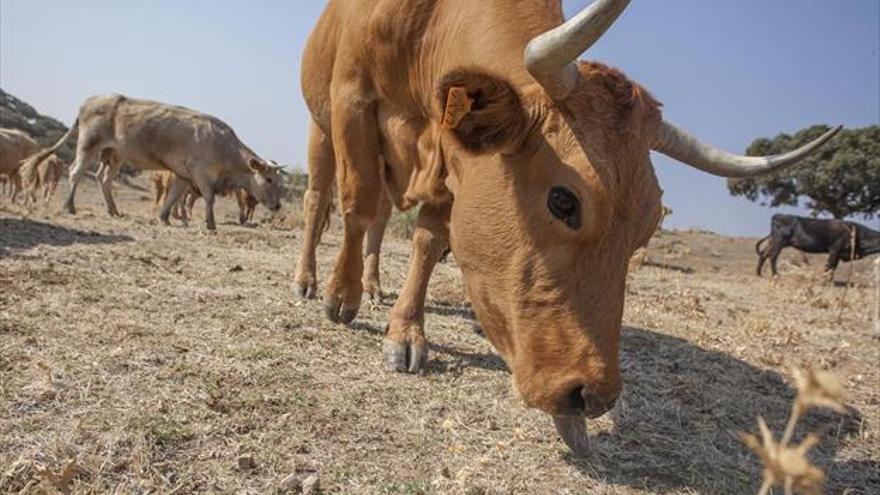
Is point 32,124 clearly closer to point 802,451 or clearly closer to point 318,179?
point 318,179

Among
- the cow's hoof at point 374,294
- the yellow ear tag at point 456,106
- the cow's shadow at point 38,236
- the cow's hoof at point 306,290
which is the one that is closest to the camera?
the yellow ear tag at point 456,106

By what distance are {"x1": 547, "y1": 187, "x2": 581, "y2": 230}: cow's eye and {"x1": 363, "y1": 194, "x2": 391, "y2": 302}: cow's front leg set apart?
3124 mm

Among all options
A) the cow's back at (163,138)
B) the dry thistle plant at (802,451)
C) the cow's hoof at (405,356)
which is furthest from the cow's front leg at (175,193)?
the dry thistle plant at (802,451)

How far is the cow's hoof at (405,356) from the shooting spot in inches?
141

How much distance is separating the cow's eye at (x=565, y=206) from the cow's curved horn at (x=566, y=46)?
1.20 ft

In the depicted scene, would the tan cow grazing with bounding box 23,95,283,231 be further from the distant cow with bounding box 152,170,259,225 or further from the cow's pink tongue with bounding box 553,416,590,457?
the cow's pink tongue with bounding box 553,416,590,457

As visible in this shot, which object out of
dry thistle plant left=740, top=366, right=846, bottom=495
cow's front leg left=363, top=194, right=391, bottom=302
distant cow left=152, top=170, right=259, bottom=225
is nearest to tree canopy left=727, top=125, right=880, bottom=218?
distant cow left=152, top=170, right=259, bottom=225

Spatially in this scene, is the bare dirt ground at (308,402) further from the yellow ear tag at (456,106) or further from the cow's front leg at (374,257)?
the yellow ear tag at (456,106)

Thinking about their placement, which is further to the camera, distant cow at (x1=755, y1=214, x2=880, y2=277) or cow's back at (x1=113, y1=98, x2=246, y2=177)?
distant cow at (x1=755, y1=214, x2=880, y2=277)

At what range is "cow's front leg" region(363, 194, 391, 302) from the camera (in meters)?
5.68

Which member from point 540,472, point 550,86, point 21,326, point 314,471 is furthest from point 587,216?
point 21,326

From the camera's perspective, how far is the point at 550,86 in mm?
2480

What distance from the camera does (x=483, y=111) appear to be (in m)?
2.54

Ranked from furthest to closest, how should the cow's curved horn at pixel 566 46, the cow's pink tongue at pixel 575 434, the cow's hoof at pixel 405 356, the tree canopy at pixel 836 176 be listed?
the tree canopy at pixel 836 176, the cow's hoof at pixel 405 356, the cow's pink tongue at pixel 575 434, the cow's curved horn at pixel 566 46
